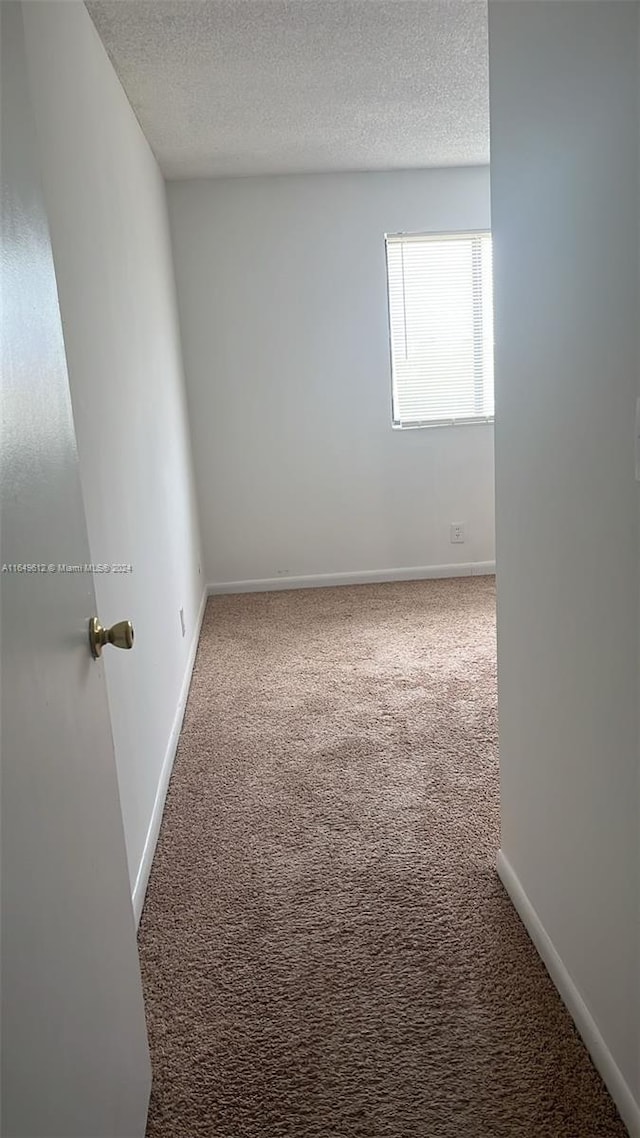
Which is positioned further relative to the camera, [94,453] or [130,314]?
[130,314]

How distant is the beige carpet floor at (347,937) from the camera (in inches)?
58.6

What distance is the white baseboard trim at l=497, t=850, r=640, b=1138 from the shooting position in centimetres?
139

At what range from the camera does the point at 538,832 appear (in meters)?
1.79

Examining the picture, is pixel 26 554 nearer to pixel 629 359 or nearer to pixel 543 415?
pixel 629 359

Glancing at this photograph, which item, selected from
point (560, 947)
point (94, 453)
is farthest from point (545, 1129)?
point (94, 453)

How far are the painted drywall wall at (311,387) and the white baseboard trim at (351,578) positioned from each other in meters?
0.04

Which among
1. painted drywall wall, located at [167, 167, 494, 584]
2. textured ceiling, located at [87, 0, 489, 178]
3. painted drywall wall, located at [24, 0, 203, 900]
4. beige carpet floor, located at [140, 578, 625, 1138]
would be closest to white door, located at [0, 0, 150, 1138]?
beige carpet floor, located at [140, 578, 625, 1138]

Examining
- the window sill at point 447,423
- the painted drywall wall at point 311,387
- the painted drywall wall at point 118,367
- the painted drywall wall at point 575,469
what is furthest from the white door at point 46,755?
the window sill at point 447,423

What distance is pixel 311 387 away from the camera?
15.6 ft

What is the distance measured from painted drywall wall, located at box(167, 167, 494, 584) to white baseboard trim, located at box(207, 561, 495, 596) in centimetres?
4

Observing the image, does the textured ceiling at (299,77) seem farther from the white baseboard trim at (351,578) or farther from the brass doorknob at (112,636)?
the white baseboard trim at (351,578)

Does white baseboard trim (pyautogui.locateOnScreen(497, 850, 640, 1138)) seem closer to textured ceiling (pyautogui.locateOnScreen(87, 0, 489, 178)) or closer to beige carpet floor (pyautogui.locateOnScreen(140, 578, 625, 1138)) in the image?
beige carpet floor (pyautogui.locateOnScreen(140, 578, 625, 1138))

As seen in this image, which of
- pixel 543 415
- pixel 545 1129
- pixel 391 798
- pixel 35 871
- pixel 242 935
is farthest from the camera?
pixel 391 798

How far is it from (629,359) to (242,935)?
1559 millimetres
